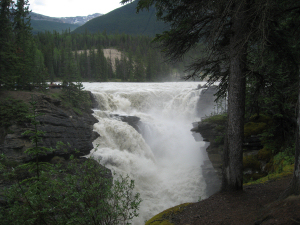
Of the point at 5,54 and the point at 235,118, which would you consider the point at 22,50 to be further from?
the point at 235,118

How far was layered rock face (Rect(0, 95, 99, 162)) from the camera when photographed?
11.8 m

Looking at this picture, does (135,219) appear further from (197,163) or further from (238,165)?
(197,163)

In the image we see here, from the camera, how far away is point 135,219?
988 centimetres

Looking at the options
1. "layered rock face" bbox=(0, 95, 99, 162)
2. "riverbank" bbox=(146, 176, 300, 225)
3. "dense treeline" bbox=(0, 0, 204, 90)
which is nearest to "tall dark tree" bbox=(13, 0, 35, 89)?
"dense treeline" bbox=(0, 0, 204, 90)

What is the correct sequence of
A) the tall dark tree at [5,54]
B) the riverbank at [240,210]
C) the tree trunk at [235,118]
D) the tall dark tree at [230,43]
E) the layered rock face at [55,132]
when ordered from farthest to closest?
the tall dark tree at [5,54]
the layered rock face at [55,132]
the tree trunk at [235,118]
the tall dark tree at [230,43]
the riverbank at [240,210]

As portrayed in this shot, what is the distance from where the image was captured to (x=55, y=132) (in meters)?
13.7

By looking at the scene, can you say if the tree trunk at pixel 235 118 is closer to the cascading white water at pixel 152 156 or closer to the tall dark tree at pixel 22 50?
the cascading white water at pixel 152 156

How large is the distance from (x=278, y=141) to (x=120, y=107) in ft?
63.8

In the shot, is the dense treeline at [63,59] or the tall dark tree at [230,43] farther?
the dense treeline at [63,59]

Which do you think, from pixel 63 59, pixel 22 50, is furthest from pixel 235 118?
pixel 63 59

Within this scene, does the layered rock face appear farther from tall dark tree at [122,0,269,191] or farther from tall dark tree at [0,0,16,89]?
tall dark tree at [122,0,269,191]

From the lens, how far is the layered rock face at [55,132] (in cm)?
1179

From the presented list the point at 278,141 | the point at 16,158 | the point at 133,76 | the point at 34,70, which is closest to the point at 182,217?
the point at 278,141

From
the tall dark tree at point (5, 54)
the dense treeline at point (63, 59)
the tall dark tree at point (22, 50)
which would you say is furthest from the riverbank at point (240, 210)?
the tall dark tree at point (22, 50)
